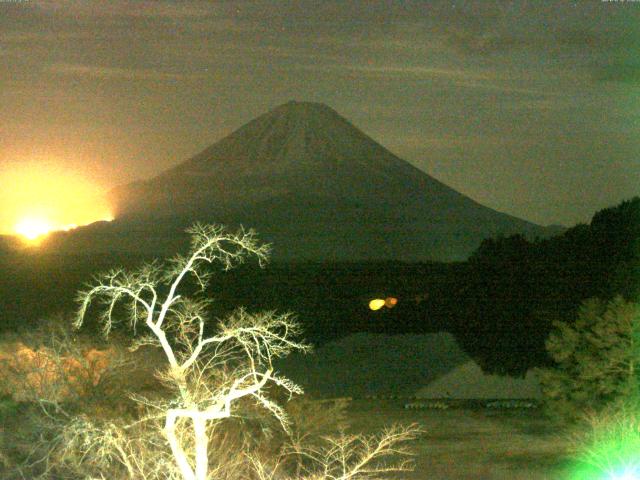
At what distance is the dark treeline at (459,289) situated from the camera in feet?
155

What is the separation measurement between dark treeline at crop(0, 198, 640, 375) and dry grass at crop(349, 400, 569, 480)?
15.6m

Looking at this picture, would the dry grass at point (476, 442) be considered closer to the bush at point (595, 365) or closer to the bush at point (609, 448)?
the bush at point (609, 448)

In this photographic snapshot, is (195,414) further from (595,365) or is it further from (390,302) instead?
(390,302)

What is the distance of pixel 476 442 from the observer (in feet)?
67.2

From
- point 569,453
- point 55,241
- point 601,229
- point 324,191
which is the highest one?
point 324,191

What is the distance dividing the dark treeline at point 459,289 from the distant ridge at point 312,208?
2069 inches

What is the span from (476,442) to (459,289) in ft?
134

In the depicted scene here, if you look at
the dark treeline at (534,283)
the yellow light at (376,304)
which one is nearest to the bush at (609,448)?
the dark treeline at (534,283)

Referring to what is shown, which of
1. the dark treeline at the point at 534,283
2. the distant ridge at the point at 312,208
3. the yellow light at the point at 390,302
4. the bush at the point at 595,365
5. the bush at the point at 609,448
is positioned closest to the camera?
the bush at the point at 609,448

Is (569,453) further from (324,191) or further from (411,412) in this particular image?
(324,191)

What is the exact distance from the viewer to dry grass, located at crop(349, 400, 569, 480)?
1750cm

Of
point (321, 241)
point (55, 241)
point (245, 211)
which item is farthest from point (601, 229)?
point (245, 211)

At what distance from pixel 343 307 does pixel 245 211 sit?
87.7 metres

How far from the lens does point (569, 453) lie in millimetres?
18391
